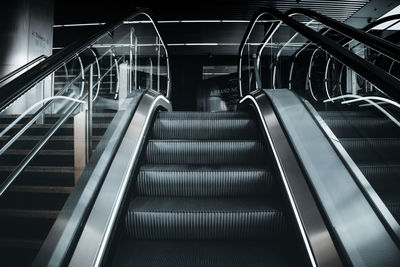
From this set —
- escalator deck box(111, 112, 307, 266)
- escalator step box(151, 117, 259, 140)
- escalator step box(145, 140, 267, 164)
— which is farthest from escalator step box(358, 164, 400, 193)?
escalator step box(151, 117, 259, 140)

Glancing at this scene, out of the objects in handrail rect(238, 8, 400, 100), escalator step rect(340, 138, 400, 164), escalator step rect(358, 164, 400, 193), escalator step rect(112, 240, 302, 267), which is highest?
handrail rect(238, 8, 400, 100)

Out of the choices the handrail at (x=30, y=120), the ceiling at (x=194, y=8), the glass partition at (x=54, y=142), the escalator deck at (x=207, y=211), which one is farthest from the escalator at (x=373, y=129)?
the ceiling at (x=194, y=8)

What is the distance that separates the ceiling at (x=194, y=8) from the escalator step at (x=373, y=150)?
6.23 meters

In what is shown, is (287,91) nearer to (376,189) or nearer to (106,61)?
(376,189)

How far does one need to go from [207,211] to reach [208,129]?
129 cm

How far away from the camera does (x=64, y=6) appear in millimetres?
7801

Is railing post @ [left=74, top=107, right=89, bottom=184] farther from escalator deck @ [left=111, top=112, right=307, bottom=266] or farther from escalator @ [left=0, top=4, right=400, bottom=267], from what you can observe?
escalator deck @ [left=111, top=112, right=307, bottom=266]

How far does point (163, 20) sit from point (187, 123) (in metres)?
6.37

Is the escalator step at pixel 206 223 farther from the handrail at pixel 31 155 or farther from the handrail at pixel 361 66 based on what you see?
the handrail at pixel 361 66

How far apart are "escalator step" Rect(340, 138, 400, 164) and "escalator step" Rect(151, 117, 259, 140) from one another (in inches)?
45.7

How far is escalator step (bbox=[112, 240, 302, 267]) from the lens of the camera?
1.78 metres

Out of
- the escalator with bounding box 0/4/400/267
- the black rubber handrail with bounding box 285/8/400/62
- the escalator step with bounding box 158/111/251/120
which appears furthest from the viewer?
the escalator step with bounding box 158/111/251/120

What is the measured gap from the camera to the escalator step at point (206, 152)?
9.15 ft

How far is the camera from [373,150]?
6.74 ft
